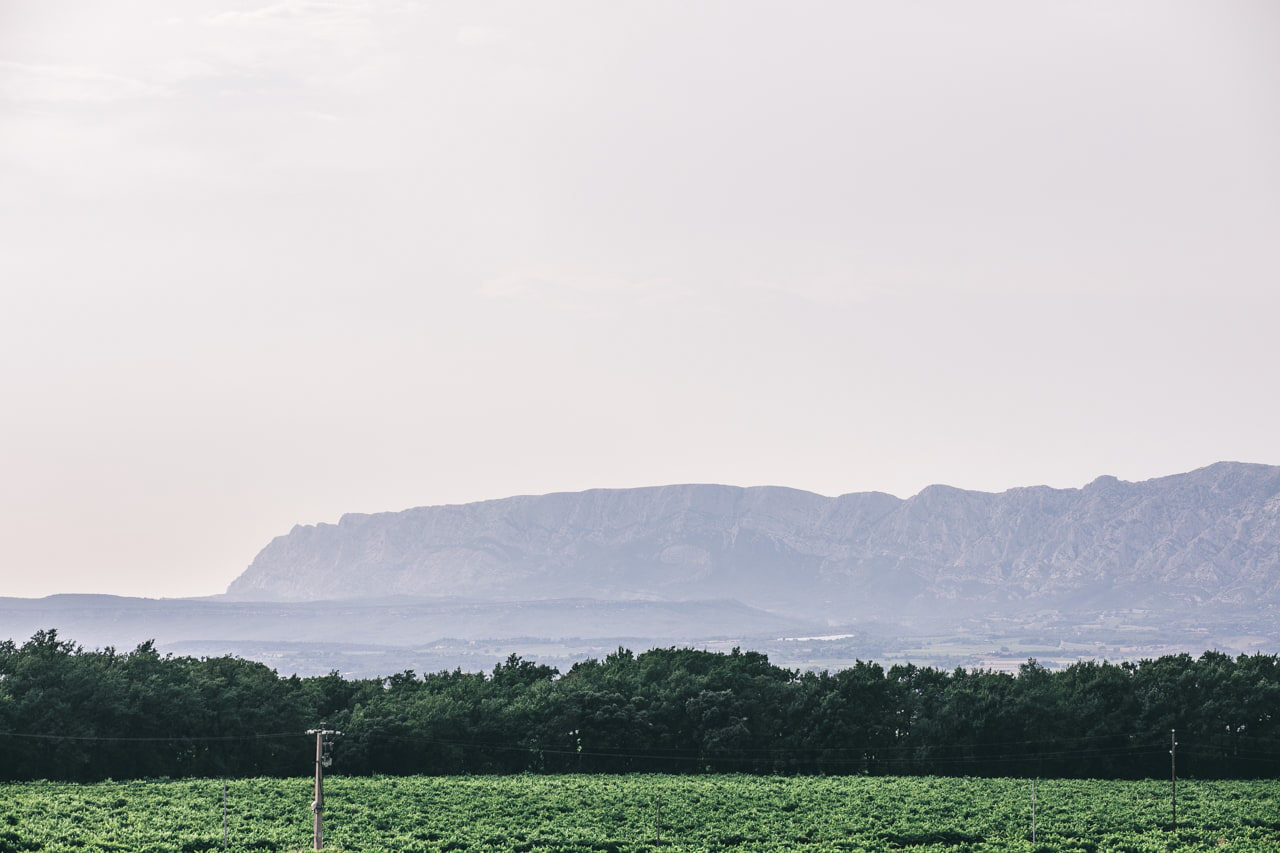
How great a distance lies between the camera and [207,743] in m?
89.4

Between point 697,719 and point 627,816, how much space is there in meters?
30.6

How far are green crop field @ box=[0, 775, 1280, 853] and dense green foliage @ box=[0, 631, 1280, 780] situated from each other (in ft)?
32.2

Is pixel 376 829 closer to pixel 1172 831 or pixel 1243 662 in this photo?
pixel 1172 831

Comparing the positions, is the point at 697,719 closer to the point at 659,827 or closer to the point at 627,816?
the point at 627,816

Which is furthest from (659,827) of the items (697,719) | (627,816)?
(697,719)

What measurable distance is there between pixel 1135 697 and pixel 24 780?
75.6 metres

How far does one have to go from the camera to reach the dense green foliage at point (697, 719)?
9012cm

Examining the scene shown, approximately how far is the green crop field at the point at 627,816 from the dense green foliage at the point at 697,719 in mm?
9818

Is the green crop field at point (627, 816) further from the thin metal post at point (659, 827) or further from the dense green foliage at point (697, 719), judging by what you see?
the dense green foliage at point (697, 719)

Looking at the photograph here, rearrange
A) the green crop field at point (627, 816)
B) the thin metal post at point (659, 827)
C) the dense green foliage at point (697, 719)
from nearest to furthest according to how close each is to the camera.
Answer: the green crop field at point (627, 816), the thin metal post at point (659, 827), the dense green foliage at point (697, 719)

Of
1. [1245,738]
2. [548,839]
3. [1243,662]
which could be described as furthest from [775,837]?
[1243,662]

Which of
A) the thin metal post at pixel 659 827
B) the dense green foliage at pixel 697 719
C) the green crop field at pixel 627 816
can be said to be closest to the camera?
the green crop field at pixel 627 816

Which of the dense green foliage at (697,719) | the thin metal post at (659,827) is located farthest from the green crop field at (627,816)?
the dense green foliage at (697,719)

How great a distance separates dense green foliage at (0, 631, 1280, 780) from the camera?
9012cm
